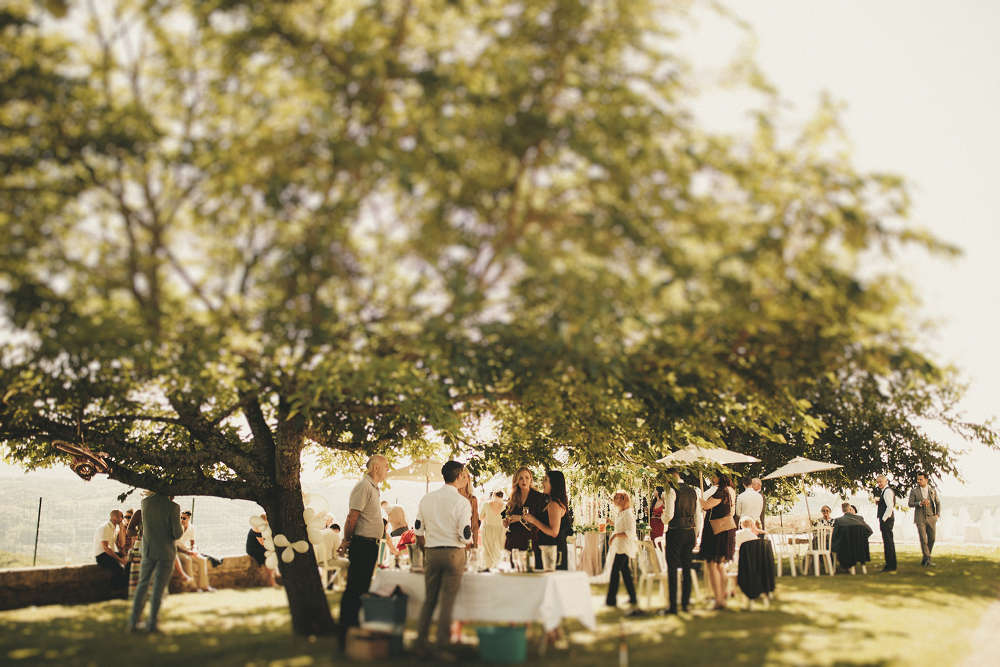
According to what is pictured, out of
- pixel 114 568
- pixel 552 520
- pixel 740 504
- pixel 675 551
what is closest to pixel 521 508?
pixel 552 520

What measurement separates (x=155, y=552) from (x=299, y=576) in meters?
1.77

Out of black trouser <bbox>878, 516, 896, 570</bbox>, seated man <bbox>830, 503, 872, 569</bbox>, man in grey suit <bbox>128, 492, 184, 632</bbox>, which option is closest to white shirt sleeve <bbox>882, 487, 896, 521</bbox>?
black trouser <bbox>878, 516, 896, 570</bbox>

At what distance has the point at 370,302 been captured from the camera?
749 centimetres

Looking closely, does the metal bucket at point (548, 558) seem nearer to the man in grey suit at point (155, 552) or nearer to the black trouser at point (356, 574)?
the black trouser at point (356, 574)

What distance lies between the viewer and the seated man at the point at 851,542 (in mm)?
18094

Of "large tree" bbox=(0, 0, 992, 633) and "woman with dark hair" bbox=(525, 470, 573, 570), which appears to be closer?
"large tree" bbox=(0, 0, 992, 633)

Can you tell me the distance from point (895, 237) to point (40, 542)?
15.4 meters

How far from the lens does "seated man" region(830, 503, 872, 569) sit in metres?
18.1

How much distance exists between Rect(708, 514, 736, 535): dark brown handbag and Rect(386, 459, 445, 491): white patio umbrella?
350 inches

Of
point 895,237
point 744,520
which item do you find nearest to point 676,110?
point 895,237

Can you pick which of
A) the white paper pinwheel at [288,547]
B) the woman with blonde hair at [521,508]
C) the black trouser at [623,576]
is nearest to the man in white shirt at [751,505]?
the black trouser at [623,576]

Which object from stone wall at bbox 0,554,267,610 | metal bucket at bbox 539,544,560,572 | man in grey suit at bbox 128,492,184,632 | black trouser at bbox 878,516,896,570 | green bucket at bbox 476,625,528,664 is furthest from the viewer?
black trouser at bbox 878,516,896,570

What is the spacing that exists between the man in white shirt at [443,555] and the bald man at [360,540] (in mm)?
1290

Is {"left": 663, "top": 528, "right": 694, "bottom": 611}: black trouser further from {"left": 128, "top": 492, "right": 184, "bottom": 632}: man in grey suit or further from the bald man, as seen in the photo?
Result: {"left": 128, "top": 492, "right": 184, "bottom": 632}: man in grey suit
